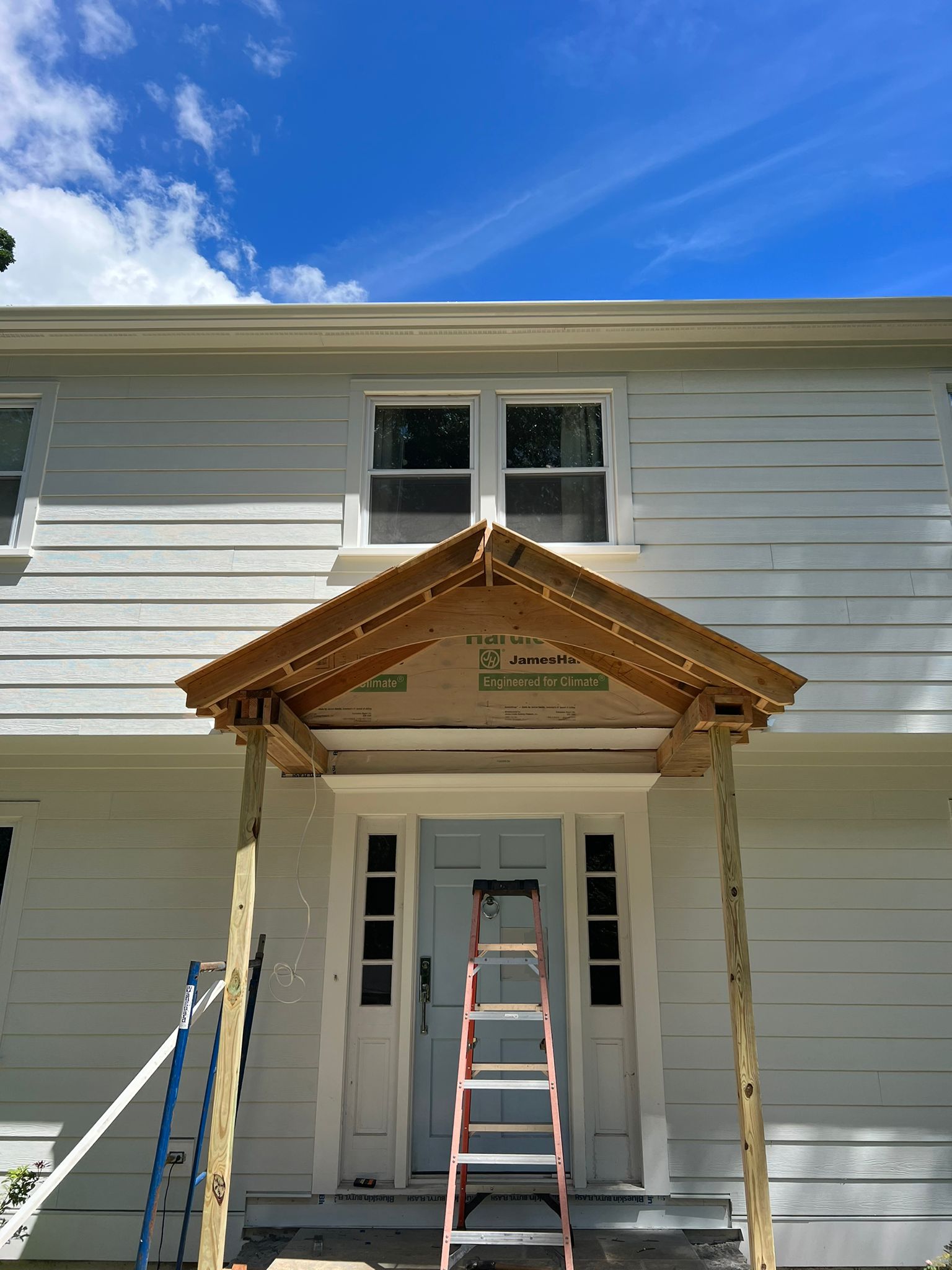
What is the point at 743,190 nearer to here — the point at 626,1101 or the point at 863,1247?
the point at 626,1101

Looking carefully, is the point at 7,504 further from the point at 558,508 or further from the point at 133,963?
the point at 558,508

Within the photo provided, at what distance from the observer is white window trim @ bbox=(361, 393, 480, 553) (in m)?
5.81

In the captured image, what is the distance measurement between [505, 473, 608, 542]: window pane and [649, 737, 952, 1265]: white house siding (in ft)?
6.16

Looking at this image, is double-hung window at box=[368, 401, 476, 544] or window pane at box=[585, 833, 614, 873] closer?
window pane at box=[585, 833, 614, 873]

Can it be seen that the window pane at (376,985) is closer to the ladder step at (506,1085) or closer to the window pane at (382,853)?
the window pane at (382,853)

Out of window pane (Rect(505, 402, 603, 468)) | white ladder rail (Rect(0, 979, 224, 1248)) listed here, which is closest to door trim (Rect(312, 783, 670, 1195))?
white ladder rail (Rect(0, 979, 224, 1248))

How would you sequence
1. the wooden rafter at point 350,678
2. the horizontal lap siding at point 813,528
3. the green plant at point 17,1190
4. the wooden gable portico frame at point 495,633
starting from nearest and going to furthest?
the wooden gable portico frame at point 495,633
the wooden rafter at point 350,678
the green plant at point 17,1190
the horizontal lap siding at point 813,528

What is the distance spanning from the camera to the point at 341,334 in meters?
6.05

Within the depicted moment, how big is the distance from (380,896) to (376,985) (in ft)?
1.82

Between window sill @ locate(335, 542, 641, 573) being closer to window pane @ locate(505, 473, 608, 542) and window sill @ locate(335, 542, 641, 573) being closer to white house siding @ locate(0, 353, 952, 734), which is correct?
white house siding @ locate(0, 353, 952, 734)

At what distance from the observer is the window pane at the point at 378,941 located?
545 cm

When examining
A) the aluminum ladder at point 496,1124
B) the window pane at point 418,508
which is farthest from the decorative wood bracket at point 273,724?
the window pane at point 418,508

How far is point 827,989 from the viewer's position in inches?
207

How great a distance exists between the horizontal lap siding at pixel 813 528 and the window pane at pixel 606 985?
1938 millimetres
